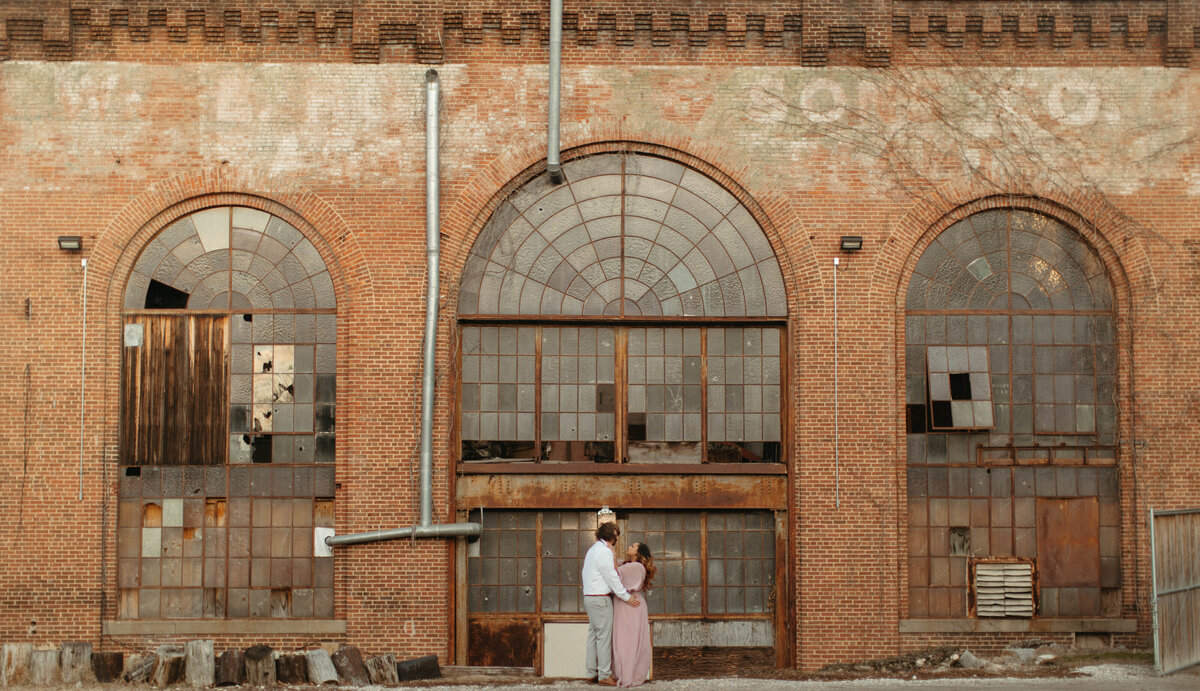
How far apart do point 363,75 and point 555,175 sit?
294 cm

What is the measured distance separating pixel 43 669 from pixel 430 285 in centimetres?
666

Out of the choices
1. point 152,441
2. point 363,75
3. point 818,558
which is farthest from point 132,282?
point 818,558

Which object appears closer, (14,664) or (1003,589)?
(14,664)

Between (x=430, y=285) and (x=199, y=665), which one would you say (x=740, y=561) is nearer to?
(x=430, y=285)

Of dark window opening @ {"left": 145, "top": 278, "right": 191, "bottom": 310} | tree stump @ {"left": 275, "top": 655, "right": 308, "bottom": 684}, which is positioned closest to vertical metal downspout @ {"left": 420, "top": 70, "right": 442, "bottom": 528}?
tree stump @ {"left": 275, "top": 655, "right": 308, "bottom": 684}

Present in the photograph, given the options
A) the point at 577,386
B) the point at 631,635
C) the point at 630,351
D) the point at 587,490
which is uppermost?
the point at 630,351

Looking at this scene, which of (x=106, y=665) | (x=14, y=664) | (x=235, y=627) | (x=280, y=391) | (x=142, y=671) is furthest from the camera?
(x=280, y=391)

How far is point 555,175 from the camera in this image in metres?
15.7

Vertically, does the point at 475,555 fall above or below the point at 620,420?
below

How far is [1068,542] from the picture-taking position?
1564 centimetres

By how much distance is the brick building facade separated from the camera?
15352 millimetres

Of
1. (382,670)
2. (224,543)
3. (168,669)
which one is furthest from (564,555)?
(168,669)

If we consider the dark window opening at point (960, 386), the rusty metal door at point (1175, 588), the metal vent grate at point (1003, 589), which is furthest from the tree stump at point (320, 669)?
the rusty metal door at point (1175, 588)

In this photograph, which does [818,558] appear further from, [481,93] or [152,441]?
[152,441]
